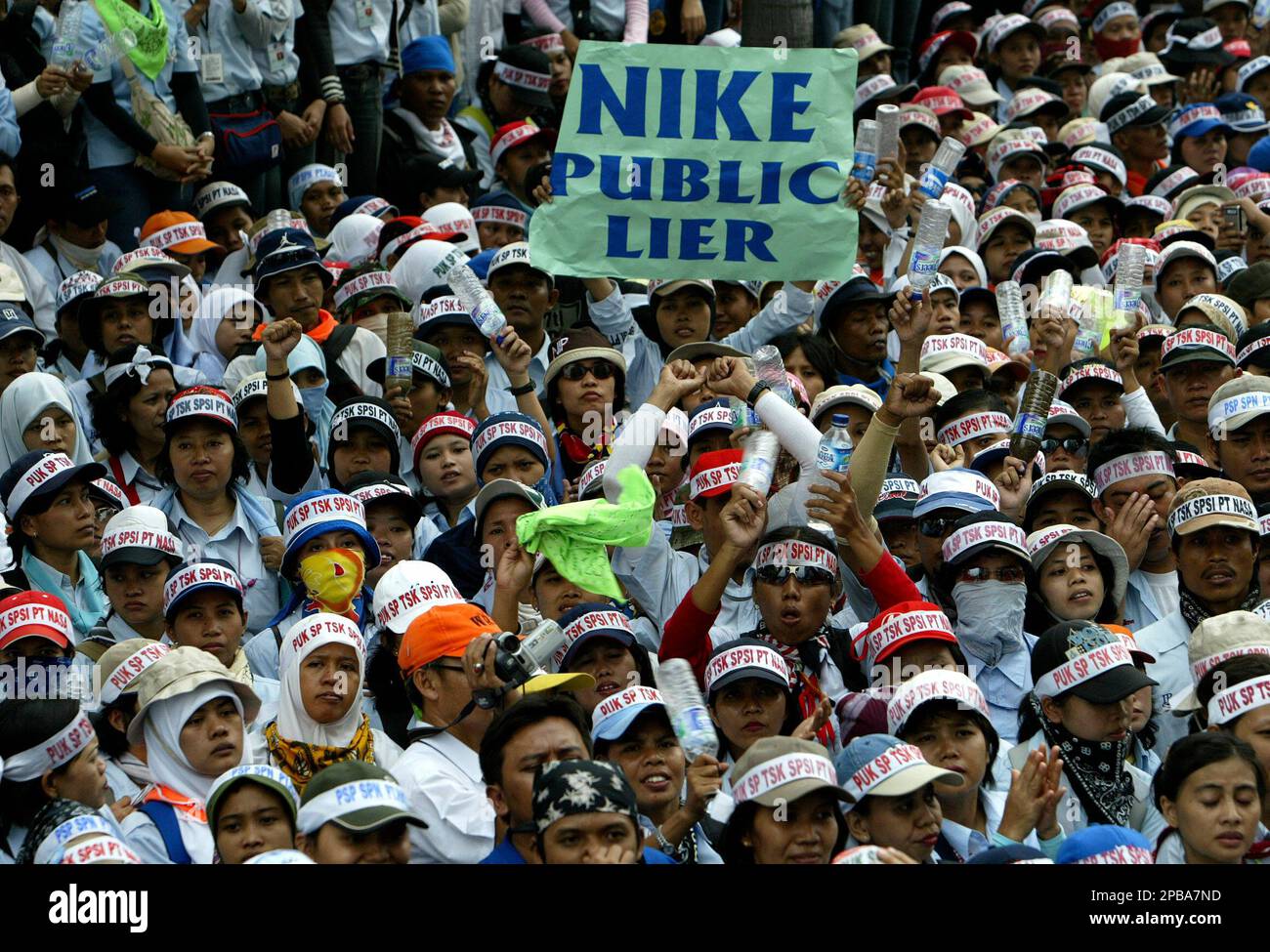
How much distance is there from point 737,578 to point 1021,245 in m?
5.31

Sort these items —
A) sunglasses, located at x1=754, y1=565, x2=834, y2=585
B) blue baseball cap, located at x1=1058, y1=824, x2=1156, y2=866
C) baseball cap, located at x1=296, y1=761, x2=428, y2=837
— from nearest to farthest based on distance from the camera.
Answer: baseball cap, located at x1=296, y1=761, x2=428, y2=837 → blue baseball cap, located at x1=1058, y1=824, x2=1156, y2=866 → sunglasses, located at x1=754, y1=565, x2=834, y2=585

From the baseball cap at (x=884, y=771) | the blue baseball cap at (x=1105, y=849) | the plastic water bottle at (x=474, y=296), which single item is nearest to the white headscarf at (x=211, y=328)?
the plastic water bottle at (x=474, y=296)

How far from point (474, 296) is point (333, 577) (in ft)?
7.48

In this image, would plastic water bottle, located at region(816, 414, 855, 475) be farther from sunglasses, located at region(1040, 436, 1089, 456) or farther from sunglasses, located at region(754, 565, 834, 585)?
sunglasses, located at region(1040, 436, 1089, 456)

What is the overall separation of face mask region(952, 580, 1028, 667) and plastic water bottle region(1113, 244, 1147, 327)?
11.9ft

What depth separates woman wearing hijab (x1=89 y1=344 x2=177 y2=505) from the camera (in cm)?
977

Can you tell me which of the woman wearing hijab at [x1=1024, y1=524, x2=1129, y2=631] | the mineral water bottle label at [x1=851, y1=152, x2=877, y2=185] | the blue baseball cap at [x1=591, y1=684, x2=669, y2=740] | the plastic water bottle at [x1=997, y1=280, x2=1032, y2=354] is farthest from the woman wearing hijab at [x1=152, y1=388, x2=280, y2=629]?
the plastic water bottle at [x1=997, y1=280, x2=1032, y2=354]

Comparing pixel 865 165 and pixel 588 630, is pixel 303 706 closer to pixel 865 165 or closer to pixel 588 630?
pixel 588 630

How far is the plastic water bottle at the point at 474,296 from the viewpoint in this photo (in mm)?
10180

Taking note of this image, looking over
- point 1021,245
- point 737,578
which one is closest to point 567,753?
point 737,578

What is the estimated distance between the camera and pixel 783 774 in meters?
6.74

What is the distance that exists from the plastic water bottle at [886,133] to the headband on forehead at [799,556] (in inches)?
174

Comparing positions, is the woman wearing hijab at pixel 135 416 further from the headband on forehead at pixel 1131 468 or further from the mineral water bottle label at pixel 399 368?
the headband on forehead at pixel 1131 468
